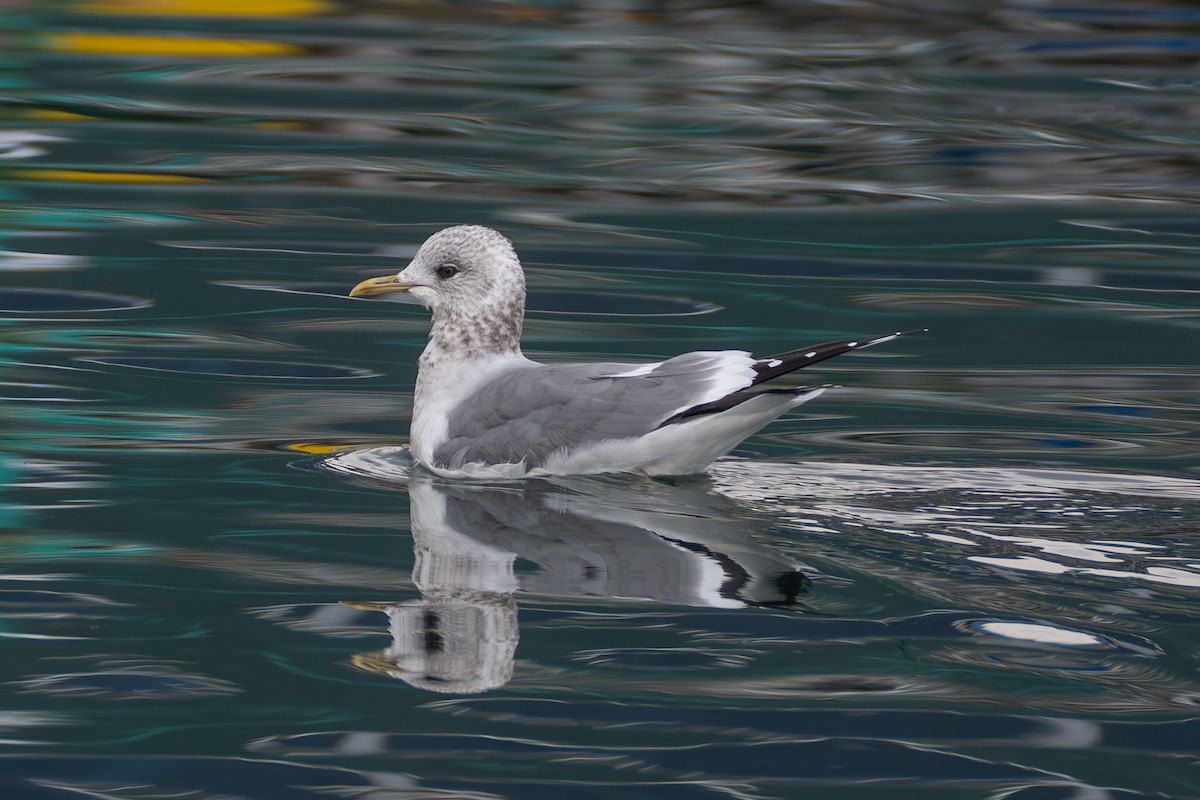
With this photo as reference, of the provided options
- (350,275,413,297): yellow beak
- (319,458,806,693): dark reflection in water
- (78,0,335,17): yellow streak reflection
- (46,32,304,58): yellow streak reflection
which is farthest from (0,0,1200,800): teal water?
(78,0,335,17): yellow streak reflection

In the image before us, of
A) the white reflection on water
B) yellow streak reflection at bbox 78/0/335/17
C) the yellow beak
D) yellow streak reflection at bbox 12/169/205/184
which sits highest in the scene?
yellow streak reflection at bbox 78/0/335/17

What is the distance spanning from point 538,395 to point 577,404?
0.18m

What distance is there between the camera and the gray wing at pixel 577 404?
6.33 meters

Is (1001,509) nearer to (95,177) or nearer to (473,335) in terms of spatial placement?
(473,335)

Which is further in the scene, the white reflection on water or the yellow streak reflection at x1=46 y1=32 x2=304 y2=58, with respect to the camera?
the yellow streak reflection at x1=46 y1=32 x2=304 y2=58

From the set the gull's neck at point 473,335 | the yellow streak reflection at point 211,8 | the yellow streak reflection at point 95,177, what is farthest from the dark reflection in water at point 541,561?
the yellow streak reflection at point 211,8

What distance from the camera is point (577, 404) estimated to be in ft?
21.2

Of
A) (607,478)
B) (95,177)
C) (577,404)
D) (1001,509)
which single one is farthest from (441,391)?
(95,177)

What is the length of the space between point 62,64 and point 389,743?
519 inches

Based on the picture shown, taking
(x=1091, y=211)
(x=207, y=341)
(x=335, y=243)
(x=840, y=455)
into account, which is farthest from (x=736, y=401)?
(x=1091, y=211)

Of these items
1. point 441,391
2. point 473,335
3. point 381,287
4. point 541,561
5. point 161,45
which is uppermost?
point 161,45

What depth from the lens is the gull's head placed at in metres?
7.05

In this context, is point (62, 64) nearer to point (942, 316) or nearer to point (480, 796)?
point (942, 316)

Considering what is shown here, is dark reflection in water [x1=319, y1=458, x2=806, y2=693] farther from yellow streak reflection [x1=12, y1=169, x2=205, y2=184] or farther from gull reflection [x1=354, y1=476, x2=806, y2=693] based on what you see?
yellow streak reflection [x1=12, y1=169, x2=205, y2=184]
